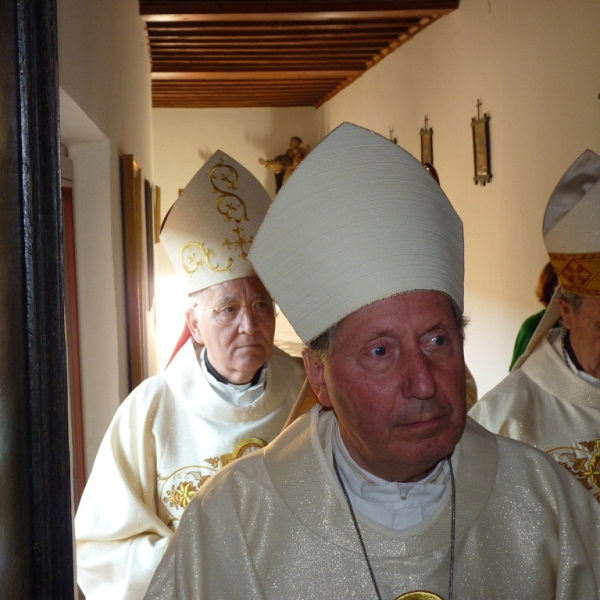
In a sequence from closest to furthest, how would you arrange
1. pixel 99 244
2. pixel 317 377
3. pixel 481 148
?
pixel 317 377 < pixel 99 244 < pixel 481 148

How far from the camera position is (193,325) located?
3.38m

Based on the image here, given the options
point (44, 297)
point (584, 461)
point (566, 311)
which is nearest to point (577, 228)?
point (566, 311)

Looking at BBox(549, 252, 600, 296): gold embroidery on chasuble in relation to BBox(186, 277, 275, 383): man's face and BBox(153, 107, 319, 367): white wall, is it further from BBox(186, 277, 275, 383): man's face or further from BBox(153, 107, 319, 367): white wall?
BBox(153, 107, 319, 367): white wall

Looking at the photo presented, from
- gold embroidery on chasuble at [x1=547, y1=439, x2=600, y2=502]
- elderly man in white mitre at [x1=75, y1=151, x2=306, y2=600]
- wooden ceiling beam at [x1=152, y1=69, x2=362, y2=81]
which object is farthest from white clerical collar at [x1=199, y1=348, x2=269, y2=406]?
wooden ceiling beam at [x1=152, y1=69, x2=362, y2=81]

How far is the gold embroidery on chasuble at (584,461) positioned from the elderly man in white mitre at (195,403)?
40.3 inches

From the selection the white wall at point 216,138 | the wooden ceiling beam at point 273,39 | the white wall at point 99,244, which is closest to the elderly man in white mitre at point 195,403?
the white wall at point 99,244

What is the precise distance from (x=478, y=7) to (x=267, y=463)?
19.8ft

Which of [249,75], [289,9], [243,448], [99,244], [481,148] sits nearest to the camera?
[243,448]

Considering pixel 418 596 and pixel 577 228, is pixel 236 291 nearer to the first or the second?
pixel 577 228

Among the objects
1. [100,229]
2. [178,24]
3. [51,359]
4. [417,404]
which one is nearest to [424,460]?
[417,404]

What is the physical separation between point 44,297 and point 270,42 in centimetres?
802

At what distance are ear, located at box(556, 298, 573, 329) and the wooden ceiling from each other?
16.9 feet

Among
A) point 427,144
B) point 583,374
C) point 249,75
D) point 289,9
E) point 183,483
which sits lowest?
point 183,483

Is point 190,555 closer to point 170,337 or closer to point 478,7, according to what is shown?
point 478,7
